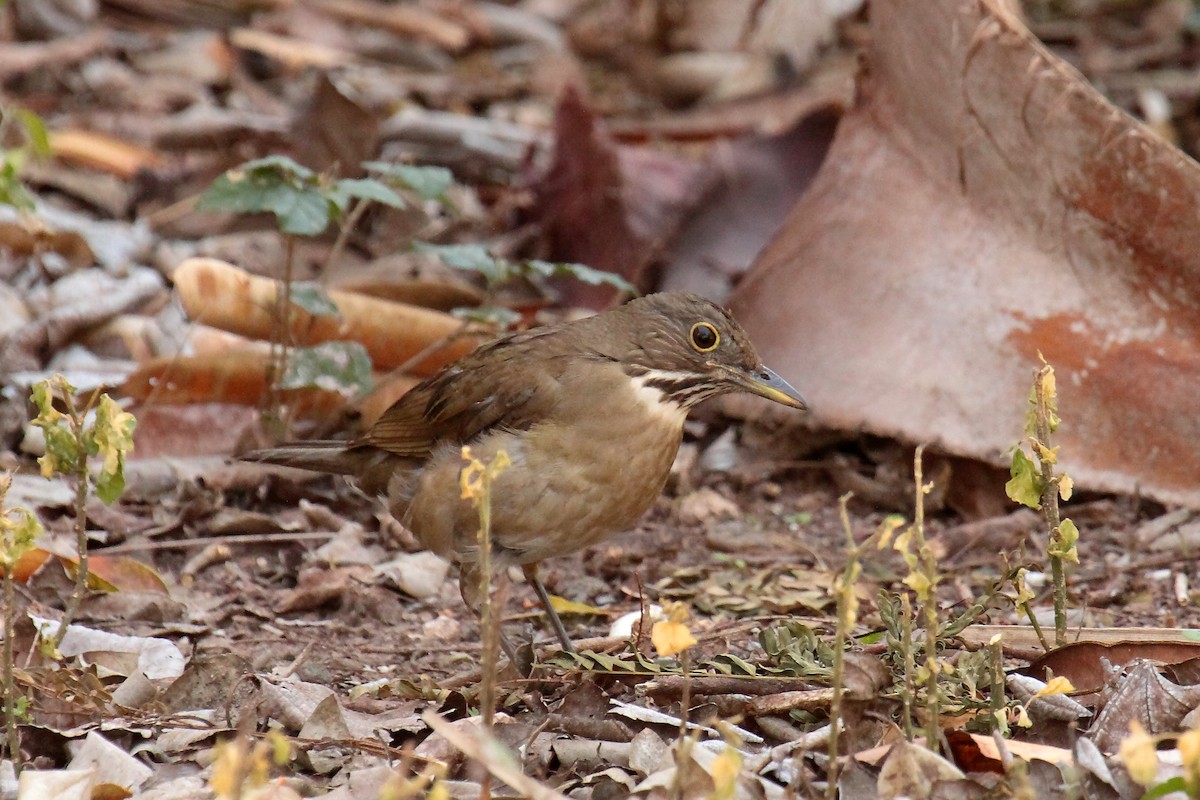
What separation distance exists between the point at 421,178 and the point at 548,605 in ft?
6.48

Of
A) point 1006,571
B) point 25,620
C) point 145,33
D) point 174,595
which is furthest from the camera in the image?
point 145,33

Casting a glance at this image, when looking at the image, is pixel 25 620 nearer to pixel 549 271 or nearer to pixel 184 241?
pixel 549 271

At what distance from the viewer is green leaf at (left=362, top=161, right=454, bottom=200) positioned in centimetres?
655

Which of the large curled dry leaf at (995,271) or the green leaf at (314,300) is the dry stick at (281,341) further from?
the large curled dry leaf at (995,271)

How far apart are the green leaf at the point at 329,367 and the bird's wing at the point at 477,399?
29 cm

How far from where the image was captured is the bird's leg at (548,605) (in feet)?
17.6

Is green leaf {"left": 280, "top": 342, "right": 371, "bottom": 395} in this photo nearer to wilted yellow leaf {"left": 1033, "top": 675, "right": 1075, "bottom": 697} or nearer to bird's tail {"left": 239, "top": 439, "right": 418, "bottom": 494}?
bird's tail {"left": 239, "top": 439, "right": 418, "bottom": 494}

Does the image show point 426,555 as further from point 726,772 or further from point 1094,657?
point 726,772

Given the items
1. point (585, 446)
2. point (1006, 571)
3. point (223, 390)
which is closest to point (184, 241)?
point (223, 390)

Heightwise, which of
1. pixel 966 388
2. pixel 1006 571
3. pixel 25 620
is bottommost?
pixel 25 620

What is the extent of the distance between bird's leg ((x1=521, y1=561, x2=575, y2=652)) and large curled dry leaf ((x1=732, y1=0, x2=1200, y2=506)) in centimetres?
167

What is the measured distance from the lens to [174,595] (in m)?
5.88

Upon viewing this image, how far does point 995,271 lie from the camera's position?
680 centimetres

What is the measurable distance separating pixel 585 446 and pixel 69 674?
1860 millimetres
